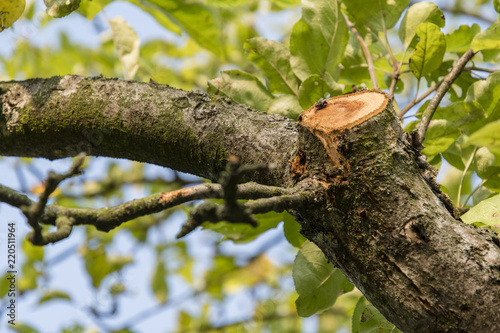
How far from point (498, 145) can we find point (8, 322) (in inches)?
81.2

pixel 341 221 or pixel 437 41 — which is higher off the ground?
pixel 437 41

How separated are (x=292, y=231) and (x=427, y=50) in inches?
22.0

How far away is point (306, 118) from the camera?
86 centimetres

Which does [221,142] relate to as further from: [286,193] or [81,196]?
[81,196]

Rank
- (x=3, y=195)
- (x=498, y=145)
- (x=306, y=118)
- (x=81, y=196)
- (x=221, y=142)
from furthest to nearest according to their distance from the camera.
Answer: (x=81, y=196) → (x=221, y=142) → (x=306, y=118) → (x=3, y=195) → (x=498, y=145)

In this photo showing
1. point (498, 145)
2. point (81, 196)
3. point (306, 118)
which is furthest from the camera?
point (81, 196)

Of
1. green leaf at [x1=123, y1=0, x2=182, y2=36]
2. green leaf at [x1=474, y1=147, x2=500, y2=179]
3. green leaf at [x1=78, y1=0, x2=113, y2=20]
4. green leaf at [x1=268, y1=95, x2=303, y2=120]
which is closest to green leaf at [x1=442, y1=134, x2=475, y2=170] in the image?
green leaf at [x1=474, y1=147, x2=500, y2=179]

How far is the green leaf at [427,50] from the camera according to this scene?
1.09 meters

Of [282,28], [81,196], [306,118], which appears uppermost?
[282,28]

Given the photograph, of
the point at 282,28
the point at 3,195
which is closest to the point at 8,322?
the point at 3,195

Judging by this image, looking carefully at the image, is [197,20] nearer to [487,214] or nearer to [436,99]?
[436,99]

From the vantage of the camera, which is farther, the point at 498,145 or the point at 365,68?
the point at 365,68

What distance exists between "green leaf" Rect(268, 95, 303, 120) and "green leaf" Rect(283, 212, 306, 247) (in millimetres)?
262

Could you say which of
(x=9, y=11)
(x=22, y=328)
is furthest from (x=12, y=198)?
(x=22, y=328)
